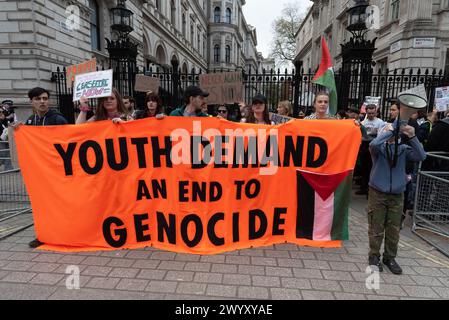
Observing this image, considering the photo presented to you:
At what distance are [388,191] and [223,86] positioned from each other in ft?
13.6

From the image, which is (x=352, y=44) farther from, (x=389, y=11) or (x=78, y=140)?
(x=389, y=11)

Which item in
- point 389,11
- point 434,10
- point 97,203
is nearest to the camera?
point 97,203

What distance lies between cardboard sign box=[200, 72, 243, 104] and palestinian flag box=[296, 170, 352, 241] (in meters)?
3.12

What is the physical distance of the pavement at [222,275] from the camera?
119 inches

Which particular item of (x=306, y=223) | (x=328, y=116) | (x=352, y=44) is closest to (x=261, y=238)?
(x=306, y=223)

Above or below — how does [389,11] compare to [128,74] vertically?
above

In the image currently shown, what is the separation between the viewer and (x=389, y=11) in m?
19.3

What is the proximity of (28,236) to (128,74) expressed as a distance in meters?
6.63

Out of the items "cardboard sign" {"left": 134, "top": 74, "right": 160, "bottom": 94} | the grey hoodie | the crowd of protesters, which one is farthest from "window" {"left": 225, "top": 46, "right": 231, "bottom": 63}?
the grey hoodie

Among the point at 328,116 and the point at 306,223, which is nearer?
the point at 306,223

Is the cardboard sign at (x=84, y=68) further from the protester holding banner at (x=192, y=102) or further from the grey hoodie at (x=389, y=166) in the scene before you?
the grey hoodie at (x=389, y=166)

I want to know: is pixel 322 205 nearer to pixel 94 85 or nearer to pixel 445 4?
pixel 94 85

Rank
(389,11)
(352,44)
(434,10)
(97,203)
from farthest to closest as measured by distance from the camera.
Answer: (389,11) → (434,10) → (352,44) → (97,203)

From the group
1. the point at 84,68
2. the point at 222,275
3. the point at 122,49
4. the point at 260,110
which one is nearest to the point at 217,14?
the point at 122,49
